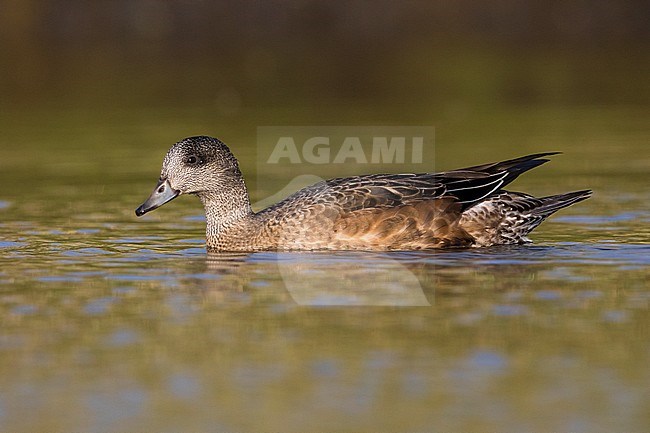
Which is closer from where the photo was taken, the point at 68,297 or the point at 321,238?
the point at 68,297

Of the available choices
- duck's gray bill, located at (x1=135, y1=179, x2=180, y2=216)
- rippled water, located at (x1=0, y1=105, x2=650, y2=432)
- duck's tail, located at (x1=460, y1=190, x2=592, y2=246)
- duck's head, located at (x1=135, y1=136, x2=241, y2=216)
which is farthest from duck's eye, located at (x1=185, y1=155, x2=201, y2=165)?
duck's tail, located at (x1=460, y1=190, x2=592, y2=246)

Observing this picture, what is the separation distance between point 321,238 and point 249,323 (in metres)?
2.19

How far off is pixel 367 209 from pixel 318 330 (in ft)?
8.02

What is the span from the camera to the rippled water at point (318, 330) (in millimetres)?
6129

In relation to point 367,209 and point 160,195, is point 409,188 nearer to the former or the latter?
point 367,209

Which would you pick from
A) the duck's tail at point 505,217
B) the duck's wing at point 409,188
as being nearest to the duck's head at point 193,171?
the duck's wing at point 409,188

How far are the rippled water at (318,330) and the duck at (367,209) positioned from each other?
0.18 m

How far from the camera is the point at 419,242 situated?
32.3 ft

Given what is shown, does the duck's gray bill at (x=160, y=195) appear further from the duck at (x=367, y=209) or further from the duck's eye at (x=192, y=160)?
the duck's eye at (x=192, y=160)

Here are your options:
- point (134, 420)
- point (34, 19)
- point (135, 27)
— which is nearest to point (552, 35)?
point (135, 27)

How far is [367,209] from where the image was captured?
32.3ft

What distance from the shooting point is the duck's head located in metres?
10.2

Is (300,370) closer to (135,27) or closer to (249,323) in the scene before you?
(249,323)

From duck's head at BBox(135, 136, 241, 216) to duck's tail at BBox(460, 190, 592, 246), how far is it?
1.82 meters
